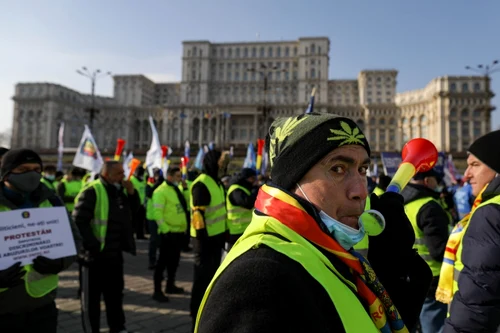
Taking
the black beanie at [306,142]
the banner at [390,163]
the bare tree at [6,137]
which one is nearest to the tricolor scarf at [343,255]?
the black beanie at [306,142]

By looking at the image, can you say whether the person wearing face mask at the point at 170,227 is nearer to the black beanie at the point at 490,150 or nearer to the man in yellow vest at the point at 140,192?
the man in yellow vest at the point at 140,192

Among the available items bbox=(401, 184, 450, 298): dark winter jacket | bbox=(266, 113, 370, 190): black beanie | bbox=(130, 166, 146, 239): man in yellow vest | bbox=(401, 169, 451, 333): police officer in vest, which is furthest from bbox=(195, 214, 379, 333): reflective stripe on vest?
bbox=(130, 166, 146, 239): man in yellow vest

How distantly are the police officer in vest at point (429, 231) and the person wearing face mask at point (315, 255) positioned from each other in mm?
2522

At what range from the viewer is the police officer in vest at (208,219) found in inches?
204

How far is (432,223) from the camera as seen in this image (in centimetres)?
404

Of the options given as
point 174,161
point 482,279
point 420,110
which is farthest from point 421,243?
point 420,110

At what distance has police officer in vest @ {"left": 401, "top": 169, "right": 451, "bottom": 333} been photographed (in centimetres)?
400

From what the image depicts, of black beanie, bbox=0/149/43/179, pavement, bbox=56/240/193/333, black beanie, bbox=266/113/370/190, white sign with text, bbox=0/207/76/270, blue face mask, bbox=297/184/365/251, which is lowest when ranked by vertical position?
pavement, bbox=56/240/193/333

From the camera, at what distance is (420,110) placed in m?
77.1

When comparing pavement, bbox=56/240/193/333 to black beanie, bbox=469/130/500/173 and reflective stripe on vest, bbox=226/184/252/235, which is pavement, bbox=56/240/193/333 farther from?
black beanie, bbox=469/130/500/173

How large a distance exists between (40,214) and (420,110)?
85123 millimetres

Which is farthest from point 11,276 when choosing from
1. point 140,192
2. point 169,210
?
point 140,192

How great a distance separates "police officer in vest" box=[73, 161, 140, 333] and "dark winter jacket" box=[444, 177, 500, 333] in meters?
3.97

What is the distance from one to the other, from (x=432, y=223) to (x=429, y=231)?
0.10 meters
